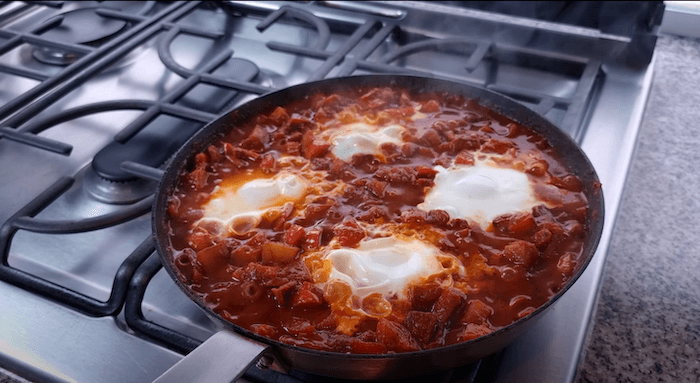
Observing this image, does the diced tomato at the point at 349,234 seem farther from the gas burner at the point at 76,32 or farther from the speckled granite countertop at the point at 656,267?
the gas burner at the point at 76,32

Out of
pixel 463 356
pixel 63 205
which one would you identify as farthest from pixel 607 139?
pixel 63 205

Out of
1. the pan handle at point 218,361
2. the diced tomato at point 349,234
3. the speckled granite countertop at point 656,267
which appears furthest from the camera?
the diced tomato at point 349,234

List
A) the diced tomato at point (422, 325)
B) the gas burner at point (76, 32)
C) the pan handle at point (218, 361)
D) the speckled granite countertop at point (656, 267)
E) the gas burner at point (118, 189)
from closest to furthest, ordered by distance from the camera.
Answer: the pan handle at point (218, 361) → the diced tomato at point (422, 325) → the speckled granite countertop at point (656, 267) → the gas burner at point (118, 189) → the gas burner at point (76, 32)

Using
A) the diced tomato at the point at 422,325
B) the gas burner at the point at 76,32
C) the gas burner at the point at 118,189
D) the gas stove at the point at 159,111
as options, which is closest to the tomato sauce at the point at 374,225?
the diced tomato at the point at 422,325

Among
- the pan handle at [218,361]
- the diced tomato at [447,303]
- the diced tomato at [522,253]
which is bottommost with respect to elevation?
the diced tomato at [447,303]

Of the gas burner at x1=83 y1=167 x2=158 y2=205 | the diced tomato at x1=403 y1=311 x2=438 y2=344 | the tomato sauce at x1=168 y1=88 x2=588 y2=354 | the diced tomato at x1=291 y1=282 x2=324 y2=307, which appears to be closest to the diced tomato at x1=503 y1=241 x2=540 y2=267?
the tomato sauce at x1=168 y1=88 x2=588 y2=354

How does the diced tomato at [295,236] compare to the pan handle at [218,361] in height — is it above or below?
below

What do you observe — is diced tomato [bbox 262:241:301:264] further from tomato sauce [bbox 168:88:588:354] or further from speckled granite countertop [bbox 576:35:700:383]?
speckled granite countertop [bbox 576:35:700:383]
